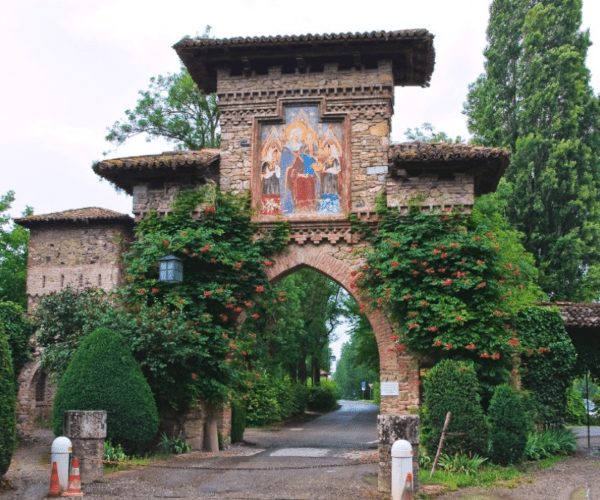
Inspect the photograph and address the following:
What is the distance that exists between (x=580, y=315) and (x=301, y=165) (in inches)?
287

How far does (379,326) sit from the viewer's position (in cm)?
1522

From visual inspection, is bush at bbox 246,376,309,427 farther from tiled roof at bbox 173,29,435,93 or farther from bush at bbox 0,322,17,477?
bush at bbox 0,322,17,477

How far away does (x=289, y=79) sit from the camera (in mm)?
16469

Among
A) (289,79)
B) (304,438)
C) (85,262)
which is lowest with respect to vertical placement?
(304,438)

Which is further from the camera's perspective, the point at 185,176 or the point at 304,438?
the point at 304,438

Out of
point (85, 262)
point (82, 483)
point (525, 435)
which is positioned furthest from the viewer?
point (85, 262)

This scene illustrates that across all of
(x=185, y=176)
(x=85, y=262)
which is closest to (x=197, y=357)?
(x=185, y=176)

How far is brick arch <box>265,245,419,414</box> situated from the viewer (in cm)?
1470

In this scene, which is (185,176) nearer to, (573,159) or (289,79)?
(289,79)

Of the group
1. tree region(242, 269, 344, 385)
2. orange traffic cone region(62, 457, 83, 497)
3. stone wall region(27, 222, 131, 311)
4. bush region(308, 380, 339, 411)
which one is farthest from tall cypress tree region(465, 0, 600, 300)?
orange traffic cone region(62, 457, 83, 497)

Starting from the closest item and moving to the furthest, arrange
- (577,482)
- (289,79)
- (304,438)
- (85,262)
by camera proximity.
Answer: (577,482) → (289,79) → (304,438) → (85,262)

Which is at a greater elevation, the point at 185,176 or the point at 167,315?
the point at 185,176

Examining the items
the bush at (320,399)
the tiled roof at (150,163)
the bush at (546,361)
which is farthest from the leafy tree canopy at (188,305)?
the bush at (320,399)

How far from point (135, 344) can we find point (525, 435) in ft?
24.2
